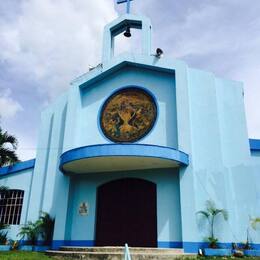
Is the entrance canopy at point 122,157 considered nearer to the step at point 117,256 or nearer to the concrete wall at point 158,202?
the concrete wall at point 158,202

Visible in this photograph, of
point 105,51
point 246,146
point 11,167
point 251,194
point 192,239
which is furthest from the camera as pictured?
point 11,167

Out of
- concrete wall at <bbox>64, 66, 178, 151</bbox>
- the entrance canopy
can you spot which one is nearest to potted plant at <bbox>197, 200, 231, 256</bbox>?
the entrance canopy

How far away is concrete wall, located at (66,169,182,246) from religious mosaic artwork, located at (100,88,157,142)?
5.13 ft

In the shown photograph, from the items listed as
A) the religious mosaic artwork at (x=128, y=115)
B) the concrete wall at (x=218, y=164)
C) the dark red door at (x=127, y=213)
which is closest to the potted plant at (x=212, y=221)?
the concrete wall at (x=218, y=164)

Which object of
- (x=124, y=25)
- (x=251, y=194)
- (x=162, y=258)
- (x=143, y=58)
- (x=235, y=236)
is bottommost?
(x=162, y=258)

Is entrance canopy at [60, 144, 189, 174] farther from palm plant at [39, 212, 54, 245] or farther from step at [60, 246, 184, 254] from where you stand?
step at [60, 246, 184, 254]

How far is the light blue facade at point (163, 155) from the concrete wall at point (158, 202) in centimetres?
3

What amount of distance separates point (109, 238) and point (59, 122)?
19.3 feet

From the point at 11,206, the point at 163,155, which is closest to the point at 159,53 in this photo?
the point at 163,155

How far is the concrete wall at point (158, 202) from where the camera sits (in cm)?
1019

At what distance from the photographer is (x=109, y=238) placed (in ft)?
36.6

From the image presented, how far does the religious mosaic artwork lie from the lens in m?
11.8

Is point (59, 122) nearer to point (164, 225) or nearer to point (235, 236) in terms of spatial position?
point (164, 225)

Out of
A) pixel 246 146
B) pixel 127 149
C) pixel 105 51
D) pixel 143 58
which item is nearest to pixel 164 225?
pixel 127 149
